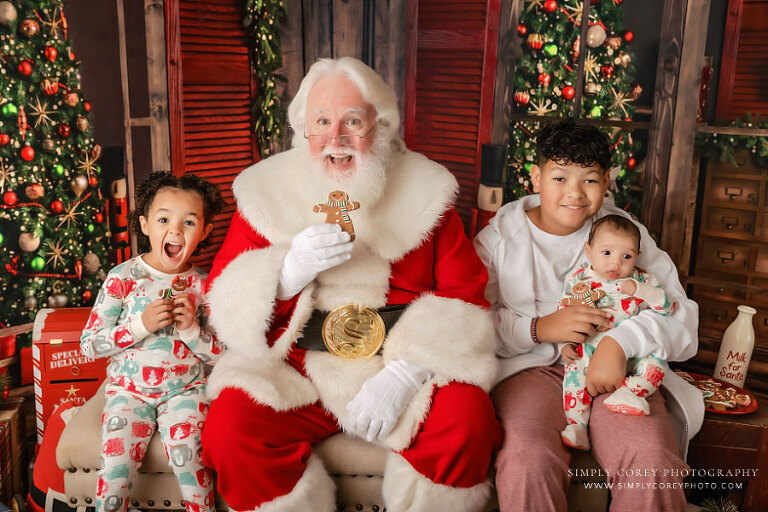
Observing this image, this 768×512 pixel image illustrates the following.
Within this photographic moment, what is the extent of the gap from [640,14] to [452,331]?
1975 millimetres

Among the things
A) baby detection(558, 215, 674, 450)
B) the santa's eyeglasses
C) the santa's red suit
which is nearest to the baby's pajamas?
the santa's red suit

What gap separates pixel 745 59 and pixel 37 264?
344cm

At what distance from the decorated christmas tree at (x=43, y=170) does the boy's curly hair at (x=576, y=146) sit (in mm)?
2107

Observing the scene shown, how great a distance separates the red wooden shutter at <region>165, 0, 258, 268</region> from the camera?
321 cm

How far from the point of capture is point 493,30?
126 inches

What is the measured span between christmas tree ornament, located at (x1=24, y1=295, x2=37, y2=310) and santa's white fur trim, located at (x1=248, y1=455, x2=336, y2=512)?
1.62m

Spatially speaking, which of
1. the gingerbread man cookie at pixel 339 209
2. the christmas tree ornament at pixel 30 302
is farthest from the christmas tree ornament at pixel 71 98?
the gingerbread man cookie at pixel 339 209

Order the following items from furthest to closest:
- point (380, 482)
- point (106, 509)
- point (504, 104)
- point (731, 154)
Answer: point (504, 104)
point (731, 154)
point (380, 482)
point (106, 509)

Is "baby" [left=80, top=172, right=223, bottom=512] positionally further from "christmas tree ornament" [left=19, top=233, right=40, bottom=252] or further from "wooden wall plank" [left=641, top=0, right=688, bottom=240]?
"wooden wall plank" [left=641, top=0, right=688, bottom=240]

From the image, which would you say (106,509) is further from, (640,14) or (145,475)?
(640,14)

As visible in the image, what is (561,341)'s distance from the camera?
233 centimetres

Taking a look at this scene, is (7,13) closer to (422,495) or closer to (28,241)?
(28,241)

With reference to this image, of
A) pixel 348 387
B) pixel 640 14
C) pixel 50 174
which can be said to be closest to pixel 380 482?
pixel 348 387

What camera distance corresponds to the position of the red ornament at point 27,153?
272 cm
